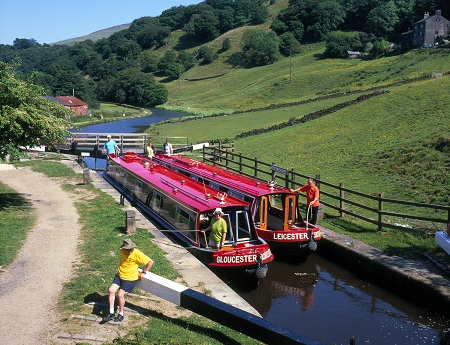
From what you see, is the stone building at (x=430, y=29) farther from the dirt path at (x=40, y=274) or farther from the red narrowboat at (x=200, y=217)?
the dirt path at (x=40, y=274)

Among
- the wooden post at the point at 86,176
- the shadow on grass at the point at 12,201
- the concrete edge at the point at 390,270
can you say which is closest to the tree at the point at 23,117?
the shadow on grass at the point at 12,201

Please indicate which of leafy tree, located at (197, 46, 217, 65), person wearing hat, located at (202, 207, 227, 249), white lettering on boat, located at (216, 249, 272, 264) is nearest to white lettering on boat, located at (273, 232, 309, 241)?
white lettering on boat, located at (216, 249, 272, 264)

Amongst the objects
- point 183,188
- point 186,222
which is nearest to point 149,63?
point 183,188

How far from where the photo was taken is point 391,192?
23.9 m

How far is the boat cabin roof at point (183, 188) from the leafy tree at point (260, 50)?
126 metres

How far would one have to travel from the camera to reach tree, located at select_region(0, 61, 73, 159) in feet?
60.2

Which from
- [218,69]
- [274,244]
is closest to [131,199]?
[274,244]

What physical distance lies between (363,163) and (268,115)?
33470mm

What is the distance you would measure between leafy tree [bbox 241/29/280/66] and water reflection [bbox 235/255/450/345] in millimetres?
135562

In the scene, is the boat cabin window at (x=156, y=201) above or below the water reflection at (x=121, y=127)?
above

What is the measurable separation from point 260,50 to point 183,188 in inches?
5325

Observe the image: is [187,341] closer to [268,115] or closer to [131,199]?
[131,199]

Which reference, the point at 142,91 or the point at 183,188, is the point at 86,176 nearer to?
the point at 183,188

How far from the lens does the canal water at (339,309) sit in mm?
13023
